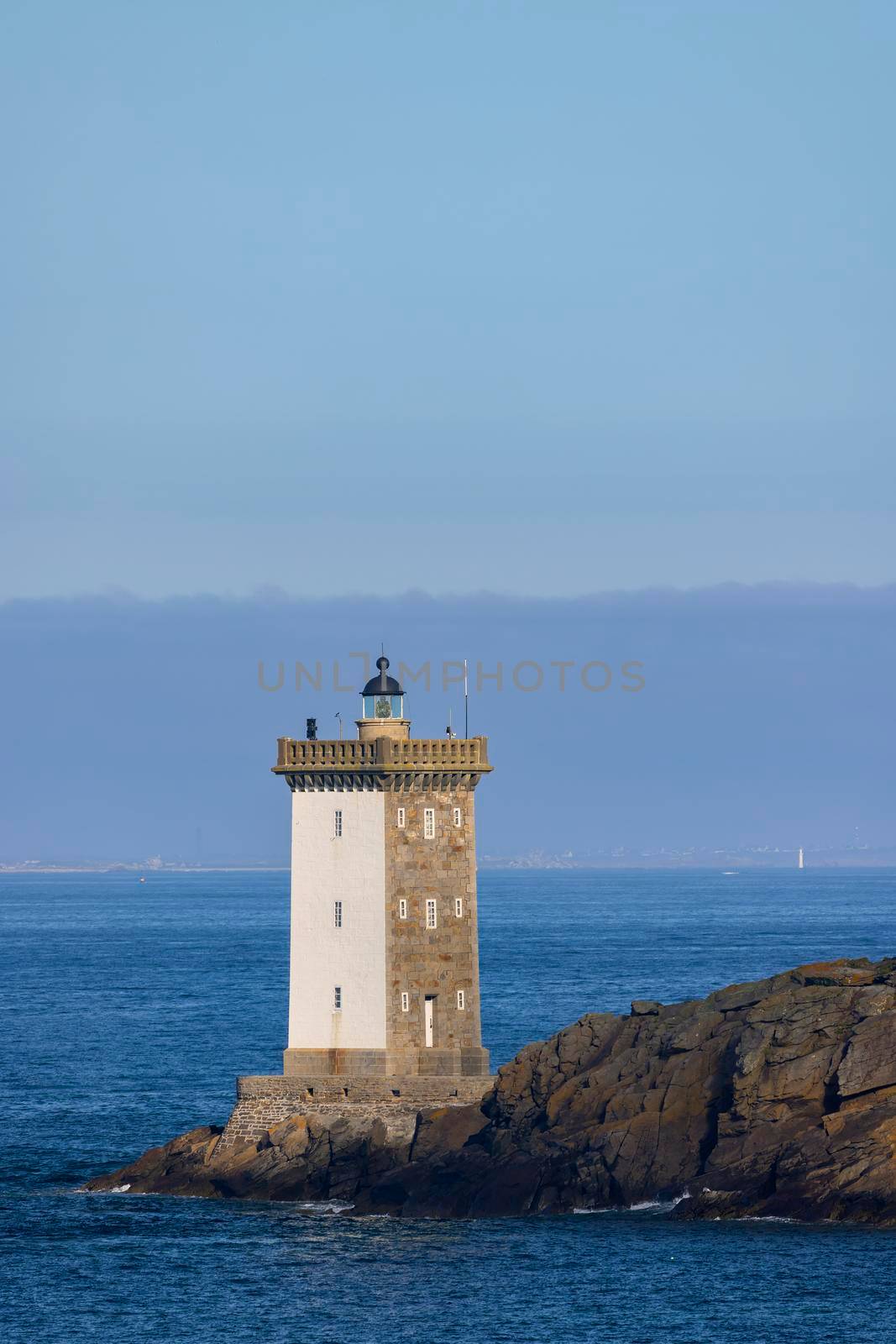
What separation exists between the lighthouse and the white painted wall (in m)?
0.03

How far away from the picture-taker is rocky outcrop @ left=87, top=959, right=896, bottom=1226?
175 feet

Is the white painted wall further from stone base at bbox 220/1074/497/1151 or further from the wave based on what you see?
the wave

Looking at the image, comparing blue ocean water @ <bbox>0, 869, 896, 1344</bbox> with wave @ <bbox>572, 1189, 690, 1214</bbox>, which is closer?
blue ocean water @ <bbox>0, 869, 896, 1344</bbox>

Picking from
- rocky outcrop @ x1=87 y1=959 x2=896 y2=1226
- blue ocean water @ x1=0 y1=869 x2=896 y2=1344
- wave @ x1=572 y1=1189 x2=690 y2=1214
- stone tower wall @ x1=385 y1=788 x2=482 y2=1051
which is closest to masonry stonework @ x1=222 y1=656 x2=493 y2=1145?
stone tower wall @ x1=385 y1=788 x2=482 y2=1051

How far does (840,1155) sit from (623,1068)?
6944mm

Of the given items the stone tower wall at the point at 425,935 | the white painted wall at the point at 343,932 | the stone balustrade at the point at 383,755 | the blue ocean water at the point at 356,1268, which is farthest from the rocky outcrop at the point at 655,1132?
the stone balustrade at the point at 383,755

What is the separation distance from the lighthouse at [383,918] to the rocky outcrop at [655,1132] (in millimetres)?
1779

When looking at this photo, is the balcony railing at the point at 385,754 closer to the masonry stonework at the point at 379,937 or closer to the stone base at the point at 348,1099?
the masonry stonework at the point at 379,937

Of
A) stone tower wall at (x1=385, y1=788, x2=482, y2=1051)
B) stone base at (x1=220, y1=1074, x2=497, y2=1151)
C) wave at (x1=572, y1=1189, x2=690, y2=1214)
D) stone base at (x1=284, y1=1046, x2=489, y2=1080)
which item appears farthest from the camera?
stone tower wall at (x1=385, y1=788, x2=482, y2=1051)

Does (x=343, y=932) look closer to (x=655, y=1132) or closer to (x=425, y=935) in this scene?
(x=425, y=935)

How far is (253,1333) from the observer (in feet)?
158

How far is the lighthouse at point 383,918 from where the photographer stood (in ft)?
201

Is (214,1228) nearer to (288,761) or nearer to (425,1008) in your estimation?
(425,1008)

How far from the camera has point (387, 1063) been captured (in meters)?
60.7
